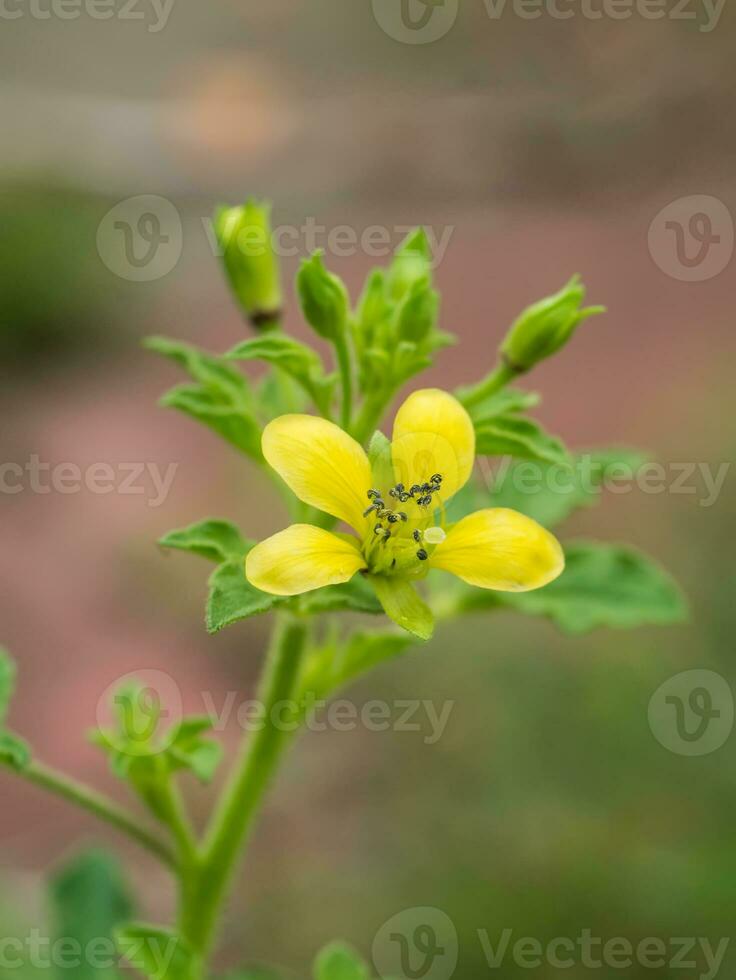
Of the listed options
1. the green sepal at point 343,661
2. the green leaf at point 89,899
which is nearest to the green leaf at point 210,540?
the green sepal at point 343,661

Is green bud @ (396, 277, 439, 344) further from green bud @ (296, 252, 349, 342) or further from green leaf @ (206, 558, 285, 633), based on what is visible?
green leaf @ (206, 558, 285, 633)

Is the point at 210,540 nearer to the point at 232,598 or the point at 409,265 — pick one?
the point at 232,598

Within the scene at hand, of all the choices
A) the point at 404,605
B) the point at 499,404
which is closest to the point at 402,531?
the point at 404,605

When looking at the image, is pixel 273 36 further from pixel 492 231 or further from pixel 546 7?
pixel 492 231

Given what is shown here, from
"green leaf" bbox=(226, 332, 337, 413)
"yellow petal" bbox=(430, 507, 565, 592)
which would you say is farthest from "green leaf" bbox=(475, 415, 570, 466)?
"green leaf" bbox=(226, 332, 337, 413)

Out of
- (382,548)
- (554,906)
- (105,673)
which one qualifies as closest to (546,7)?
(105,673)

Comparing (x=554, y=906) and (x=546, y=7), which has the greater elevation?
(x=546, y=7)
